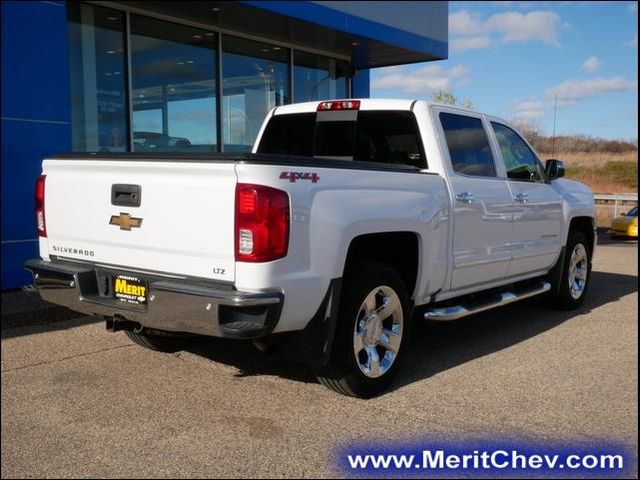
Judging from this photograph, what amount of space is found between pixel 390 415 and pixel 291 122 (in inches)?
114

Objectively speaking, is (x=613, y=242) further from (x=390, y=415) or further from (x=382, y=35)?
(x=390, y=415)

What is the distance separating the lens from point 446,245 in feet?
16.2

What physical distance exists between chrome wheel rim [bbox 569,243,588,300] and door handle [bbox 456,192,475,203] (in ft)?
8.33

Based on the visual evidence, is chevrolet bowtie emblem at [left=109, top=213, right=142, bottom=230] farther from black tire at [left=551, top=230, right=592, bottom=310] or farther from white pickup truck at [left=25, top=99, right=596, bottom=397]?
black tire at [left=551, top=230, right=592, bottom=310]

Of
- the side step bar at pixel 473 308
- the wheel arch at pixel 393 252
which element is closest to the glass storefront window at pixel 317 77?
the side step bar at pixel 473 308

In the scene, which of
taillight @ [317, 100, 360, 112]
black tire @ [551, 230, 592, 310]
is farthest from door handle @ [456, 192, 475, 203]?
black tire @ [551, 230, 592, 310]

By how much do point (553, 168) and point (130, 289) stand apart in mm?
4474

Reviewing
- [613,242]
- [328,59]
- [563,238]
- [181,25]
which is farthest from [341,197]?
[613,242]

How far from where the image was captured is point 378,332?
4.38 m

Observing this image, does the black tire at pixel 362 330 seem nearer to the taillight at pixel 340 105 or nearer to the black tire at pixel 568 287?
the taillight at pixel 340 105

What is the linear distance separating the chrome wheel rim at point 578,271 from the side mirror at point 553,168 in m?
1.05

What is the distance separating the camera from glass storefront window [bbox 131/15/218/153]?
10.0 meters

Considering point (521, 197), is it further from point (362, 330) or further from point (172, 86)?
point (172, 86)

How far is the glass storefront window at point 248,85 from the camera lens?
11555mm
